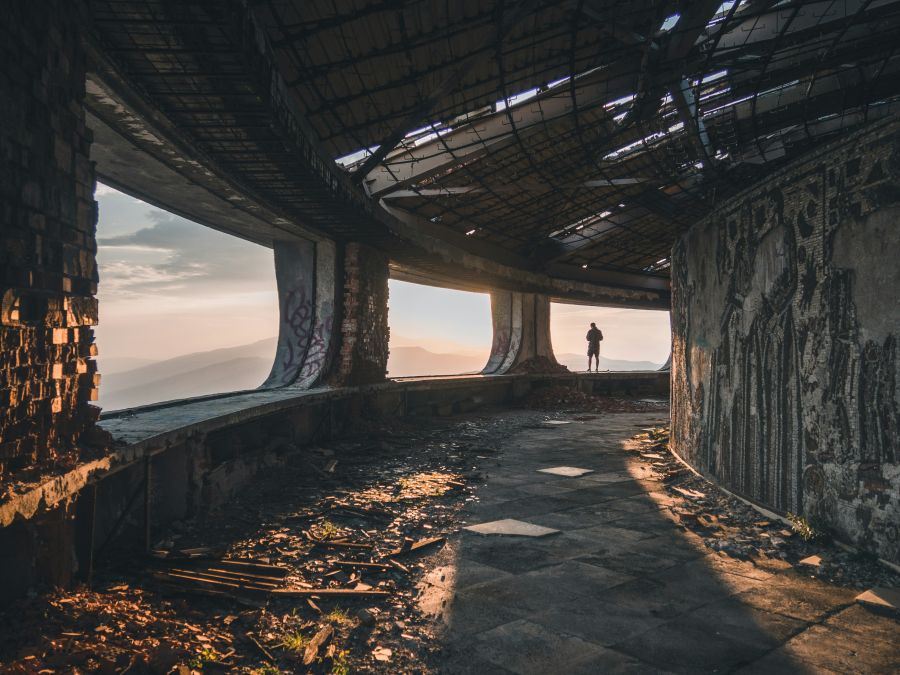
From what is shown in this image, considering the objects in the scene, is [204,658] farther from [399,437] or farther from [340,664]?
[399,437]

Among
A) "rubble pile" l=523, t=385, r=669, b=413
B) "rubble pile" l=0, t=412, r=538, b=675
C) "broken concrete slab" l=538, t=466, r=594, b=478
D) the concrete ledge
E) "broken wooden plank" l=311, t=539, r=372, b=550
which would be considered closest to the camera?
"rubble pile" l=0, t=412, r=538, b=675

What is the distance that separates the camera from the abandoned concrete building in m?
3.09

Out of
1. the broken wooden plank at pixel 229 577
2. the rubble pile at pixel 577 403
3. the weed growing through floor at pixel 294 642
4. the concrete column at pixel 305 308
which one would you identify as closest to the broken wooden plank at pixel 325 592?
the broken wooden plank at pixel 229 577

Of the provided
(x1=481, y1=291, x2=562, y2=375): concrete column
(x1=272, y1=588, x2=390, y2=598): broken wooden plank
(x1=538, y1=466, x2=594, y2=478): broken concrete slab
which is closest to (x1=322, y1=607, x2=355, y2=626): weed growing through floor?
(x1=272, y1=588, x2=390, y2=598): broken wooden plank

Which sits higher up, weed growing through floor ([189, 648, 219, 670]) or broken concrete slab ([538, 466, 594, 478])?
broken concrete slab ([538, 466, 594, 478])

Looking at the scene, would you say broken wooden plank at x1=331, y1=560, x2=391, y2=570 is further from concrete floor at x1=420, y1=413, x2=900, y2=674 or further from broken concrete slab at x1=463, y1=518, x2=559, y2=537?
broken concrete slab at x1=463, y1=518, x2=559, y2=537

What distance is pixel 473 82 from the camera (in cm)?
761

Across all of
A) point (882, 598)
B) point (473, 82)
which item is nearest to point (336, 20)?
point (473, 82)

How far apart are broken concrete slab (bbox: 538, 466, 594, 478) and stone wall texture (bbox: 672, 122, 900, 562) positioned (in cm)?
161

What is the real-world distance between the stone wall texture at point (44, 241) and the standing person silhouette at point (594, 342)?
1777cm

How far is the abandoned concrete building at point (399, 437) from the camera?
3.09 metres

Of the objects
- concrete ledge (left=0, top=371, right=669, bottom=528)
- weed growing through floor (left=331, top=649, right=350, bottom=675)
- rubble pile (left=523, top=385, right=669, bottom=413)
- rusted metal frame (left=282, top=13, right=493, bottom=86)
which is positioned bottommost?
weed growing through floor (left=331, top=649, right=350, bottom=675)

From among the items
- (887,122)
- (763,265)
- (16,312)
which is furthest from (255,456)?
(887,122)

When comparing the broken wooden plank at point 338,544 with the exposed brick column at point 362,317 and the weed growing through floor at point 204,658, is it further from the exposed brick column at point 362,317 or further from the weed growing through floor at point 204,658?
the exposed brick column at point 362,317
